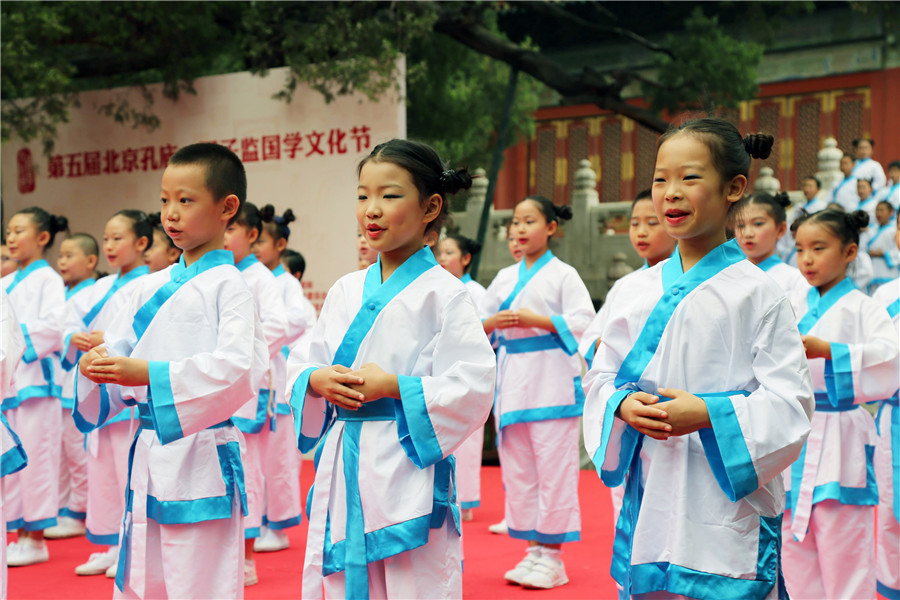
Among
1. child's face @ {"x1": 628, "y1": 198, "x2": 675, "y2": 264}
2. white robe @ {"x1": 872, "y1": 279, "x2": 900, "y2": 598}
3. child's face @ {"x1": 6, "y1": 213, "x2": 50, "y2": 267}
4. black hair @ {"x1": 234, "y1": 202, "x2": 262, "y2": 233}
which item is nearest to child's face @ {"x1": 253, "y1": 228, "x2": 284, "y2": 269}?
black hair @ {"x1": 234, "y1": 202, "x2": 262, "y2": 233}

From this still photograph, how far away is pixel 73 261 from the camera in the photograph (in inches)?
223

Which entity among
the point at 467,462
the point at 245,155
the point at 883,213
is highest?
the point at 245,155

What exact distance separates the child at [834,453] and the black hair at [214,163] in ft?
7.58

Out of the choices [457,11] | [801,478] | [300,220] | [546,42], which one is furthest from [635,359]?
[546,42]

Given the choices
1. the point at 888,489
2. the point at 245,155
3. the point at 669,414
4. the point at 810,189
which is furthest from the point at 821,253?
the point at 810,189

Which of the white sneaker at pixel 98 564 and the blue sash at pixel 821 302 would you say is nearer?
the blue sash at pixel 821 302

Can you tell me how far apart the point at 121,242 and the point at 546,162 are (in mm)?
12005

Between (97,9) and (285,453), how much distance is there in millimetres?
5086

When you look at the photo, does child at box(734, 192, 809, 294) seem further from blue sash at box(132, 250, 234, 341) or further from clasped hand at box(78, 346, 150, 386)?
clasped hand at box(78, 346, 150, 386)

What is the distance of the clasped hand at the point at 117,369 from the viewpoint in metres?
2.68

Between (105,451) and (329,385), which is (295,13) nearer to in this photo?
(105,451)

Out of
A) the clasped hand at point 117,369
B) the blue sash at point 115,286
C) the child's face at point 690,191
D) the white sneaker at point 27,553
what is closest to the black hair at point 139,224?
the blue sash at point 115,286

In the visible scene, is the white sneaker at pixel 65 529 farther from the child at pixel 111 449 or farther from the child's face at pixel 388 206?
the child's face at pixel 388 206

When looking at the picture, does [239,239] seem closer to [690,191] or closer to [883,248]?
[690,191]
